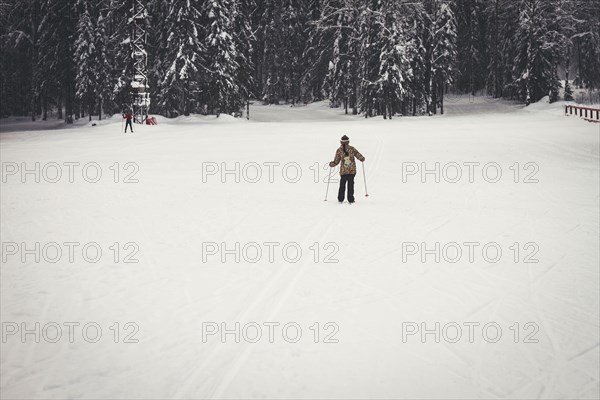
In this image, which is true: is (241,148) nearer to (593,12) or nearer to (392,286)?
(392,286)

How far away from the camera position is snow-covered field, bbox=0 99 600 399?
5059 millimetres

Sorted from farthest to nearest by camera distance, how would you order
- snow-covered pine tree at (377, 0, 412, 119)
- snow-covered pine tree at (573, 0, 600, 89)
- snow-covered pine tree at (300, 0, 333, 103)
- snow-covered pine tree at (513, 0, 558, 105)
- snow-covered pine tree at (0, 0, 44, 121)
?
snow-covered pine tree at (573, 0, 600, 89) → snow-covered pine tree at (300, 0, 333, 103) → snow-covered pine tree at (513, 0, 558, 105) → snow-covered pine tree at (0, 0, 44, 121) → snow-covered pine tree at (377, 0, 412, 119)

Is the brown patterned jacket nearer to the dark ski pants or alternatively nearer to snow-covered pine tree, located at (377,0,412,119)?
the dark ski pants

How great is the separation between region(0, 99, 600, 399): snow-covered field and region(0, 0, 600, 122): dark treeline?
2379cm

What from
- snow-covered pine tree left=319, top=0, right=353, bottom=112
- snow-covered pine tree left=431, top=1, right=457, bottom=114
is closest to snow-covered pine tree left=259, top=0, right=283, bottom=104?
snow-covered pine tree left=319, top=0, right=353, bottom=112

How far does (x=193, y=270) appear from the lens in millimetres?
8008

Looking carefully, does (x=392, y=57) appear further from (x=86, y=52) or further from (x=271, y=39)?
(x=271, y=39)

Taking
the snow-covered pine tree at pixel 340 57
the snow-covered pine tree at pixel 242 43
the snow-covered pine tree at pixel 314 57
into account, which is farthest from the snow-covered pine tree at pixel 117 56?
the snow-covered pine tree at pixel 314 57

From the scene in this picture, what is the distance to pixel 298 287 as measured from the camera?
7336 mm

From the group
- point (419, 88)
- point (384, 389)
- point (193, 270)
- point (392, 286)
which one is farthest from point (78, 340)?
point (419, 88)

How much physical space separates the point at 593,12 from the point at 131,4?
2260 inches

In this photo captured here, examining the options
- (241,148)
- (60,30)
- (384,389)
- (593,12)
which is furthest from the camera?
(593,12)

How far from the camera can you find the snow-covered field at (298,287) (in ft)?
16.6

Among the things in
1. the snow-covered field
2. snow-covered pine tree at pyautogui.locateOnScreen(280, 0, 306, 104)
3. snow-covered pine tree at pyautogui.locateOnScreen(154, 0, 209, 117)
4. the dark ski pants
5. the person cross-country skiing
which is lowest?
the snow-covered field
